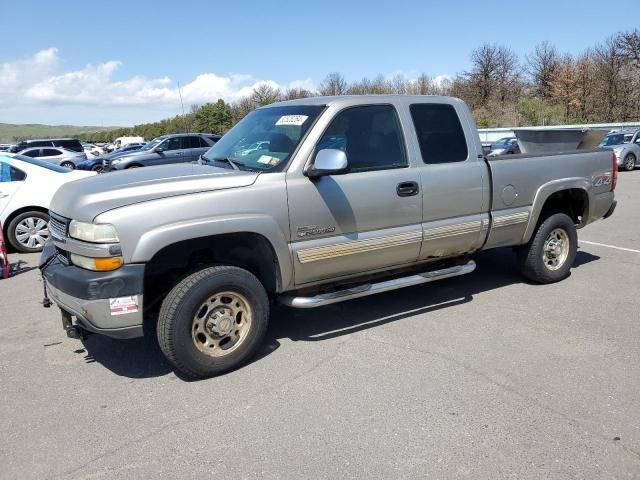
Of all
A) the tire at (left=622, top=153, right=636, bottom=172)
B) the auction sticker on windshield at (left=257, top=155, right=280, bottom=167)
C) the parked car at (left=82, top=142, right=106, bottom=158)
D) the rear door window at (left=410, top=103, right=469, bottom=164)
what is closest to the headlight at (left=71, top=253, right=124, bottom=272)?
the auction sticker on windshield at (left=257, top=155, right=280, bottom=167)

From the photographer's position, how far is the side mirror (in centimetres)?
381

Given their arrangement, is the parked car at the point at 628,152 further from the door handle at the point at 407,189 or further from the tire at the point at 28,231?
the tire at the point at 28,231

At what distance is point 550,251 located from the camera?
19.3 ft

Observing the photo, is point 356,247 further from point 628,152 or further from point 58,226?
point 628,152

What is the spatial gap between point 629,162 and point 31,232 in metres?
20.9

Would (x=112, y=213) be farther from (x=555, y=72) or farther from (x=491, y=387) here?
(x=555, y=72)

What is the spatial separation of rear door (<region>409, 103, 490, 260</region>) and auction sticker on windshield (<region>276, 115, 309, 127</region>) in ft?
3.38

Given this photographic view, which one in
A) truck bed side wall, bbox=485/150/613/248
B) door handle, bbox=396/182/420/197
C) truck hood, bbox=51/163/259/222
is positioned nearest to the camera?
truck hood, bbox=51/163/259/222

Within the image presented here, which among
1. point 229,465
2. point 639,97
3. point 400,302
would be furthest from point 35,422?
point 639,97

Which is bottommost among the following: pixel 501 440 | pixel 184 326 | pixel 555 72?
pixel 501 440

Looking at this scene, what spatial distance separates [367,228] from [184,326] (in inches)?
64.4

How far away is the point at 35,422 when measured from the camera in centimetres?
329

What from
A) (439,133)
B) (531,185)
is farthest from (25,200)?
(531,185)

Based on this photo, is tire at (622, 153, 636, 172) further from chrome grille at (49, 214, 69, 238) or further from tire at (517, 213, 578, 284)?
chrome grille at (49, 214, 69, 238)
